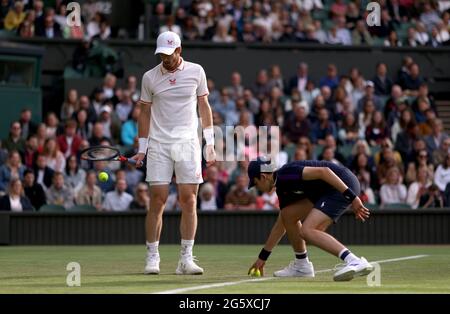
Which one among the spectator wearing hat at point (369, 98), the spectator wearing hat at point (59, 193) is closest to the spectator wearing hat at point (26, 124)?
the spectator wearing hat at point (59, 193)

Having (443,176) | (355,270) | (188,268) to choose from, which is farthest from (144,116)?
(443,176)

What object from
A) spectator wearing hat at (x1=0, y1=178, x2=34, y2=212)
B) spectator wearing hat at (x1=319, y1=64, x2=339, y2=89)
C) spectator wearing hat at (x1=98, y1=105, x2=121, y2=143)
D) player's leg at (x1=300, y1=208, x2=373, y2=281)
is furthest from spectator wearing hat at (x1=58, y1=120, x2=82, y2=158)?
player's leg at (x1=300, y1=208, x2=373, y2=281)

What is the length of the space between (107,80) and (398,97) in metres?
6.00

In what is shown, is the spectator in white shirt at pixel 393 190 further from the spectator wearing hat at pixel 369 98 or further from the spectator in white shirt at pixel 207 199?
the spectator wearing hat at pixel 369 98

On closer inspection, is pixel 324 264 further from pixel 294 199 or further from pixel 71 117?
pixel 71 117

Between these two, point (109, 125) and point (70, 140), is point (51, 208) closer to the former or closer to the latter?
point (70, 140)

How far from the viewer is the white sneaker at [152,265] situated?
13242 millimetres

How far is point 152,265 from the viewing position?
43.6ft

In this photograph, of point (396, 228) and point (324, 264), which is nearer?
point (324, 264)

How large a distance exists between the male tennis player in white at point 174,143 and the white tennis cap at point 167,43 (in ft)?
0.21

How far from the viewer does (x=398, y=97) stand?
27516mm

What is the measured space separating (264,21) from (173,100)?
1667cm

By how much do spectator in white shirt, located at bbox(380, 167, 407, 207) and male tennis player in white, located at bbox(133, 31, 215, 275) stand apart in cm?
1048

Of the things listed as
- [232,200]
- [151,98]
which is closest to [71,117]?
[232,200]
